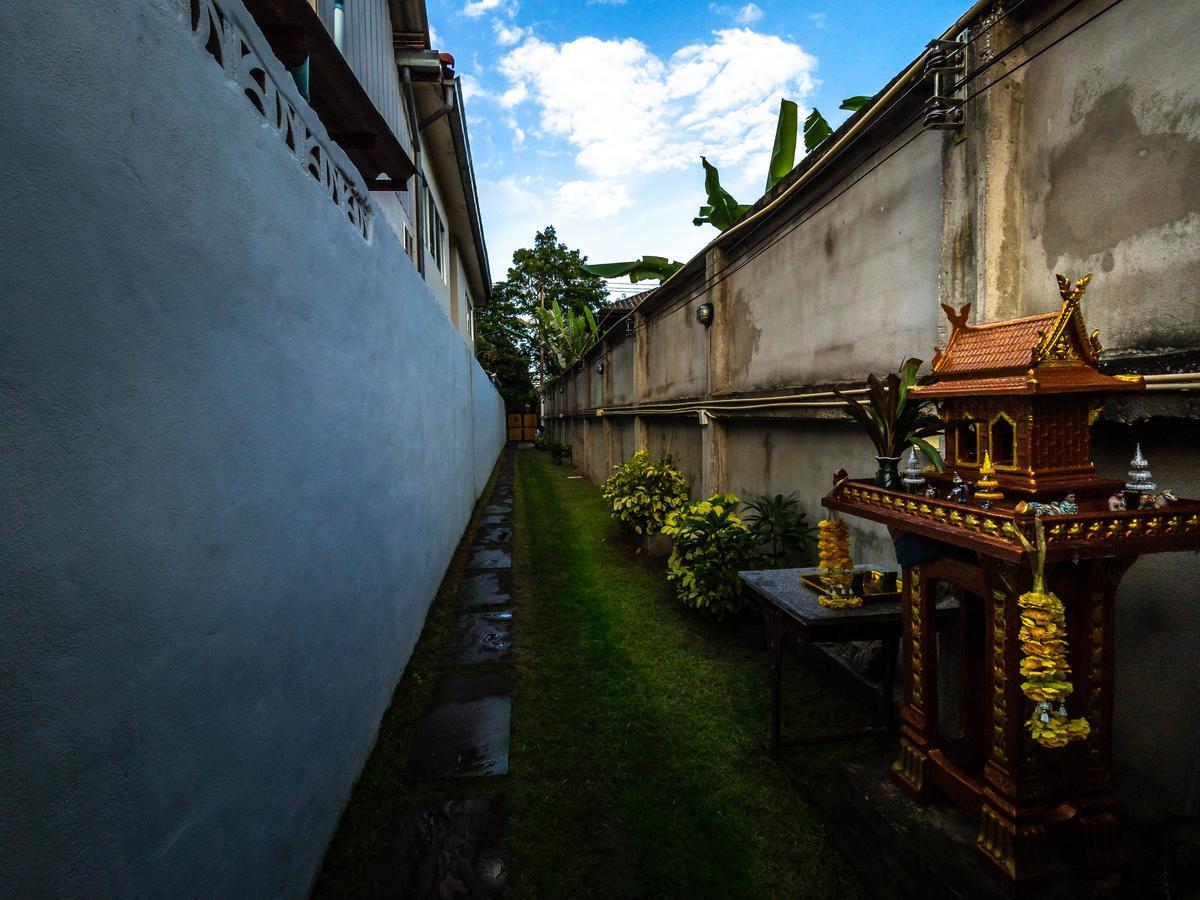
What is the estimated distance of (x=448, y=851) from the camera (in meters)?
2.74

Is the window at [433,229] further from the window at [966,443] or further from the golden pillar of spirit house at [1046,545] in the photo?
the golden pillar of spirit house at [1046,545]

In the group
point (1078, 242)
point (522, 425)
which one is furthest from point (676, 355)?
A: point (522, 425)

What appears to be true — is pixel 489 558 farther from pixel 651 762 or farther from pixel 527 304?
pixel 527 304

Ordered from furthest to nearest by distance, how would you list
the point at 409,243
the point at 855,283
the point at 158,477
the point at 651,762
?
the point at 409,243 < the point at 855,283 < the point at 651,762 < the point at 158,477

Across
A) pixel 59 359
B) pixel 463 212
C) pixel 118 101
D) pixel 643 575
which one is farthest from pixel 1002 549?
pixel 463 212

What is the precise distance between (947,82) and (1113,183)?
1.19m

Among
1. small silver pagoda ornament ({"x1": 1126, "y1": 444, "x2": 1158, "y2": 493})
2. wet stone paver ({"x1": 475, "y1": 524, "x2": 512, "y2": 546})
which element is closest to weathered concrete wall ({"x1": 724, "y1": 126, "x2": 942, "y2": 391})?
small silver pagoda ornament ({"x1": 1126, "y1": 444, "x2": 1158, "y2": 493})

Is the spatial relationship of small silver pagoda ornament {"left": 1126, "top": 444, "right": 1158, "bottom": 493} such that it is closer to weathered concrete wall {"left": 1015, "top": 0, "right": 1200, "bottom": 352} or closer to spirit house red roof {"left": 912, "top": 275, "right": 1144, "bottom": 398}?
spirit house red roof {"left": 912, "top": 275, "right": 1144, "bottom": 398}

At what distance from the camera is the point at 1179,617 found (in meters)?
2.27

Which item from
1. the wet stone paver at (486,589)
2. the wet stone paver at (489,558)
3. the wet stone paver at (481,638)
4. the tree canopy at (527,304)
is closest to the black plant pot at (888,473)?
the wet stone paver at (481,638)

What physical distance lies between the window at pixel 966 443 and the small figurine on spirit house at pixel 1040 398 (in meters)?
0.09

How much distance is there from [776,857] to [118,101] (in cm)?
363

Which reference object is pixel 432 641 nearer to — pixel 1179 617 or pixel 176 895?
pixel 176 895

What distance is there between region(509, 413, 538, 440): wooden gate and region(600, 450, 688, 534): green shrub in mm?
30137
